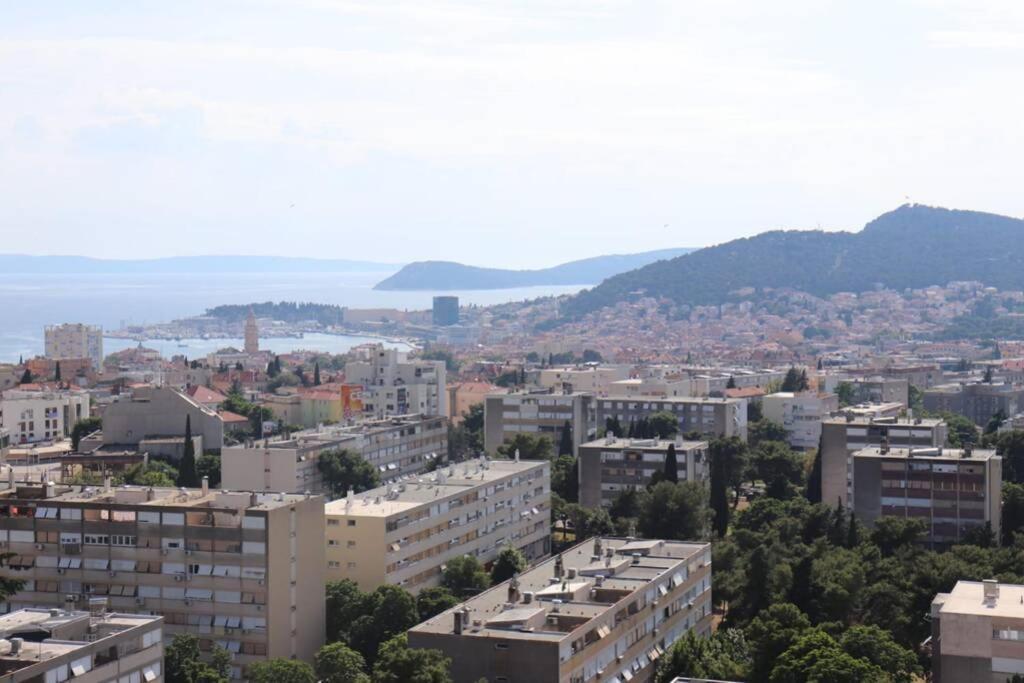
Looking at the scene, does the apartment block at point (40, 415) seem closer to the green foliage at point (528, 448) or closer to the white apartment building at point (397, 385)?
the white apartment building at point (397, 385)

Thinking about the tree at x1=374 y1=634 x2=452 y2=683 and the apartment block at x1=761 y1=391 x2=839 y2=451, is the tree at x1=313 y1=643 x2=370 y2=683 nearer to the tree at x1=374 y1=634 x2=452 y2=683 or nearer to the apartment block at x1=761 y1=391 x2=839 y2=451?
the tree at x1=374 y1=634 x2=452 y2=683

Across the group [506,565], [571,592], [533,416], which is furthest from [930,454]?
[533,416]

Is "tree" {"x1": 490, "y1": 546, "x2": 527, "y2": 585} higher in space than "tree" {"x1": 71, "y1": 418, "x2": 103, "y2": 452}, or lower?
lower

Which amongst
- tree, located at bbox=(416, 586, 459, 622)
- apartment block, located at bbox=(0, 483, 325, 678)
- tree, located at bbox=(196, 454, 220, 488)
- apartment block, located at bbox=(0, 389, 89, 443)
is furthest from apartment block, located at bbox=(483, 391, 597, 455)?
apartment block, located at bbox=(0, 483, 325, 678)

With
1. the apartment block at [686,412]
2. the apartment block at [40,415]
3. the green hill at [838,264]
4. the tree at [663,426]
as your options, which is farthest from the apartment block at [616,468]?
the green hill at [838,264]

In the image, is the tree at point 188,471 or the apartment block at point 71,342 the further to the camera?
the apartment block at point 71,342
